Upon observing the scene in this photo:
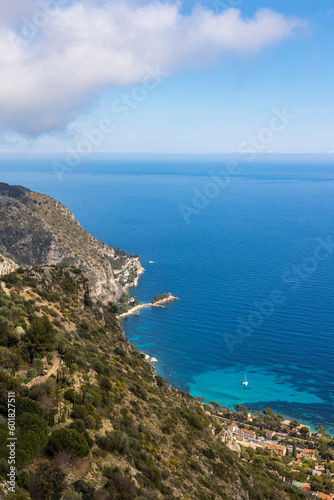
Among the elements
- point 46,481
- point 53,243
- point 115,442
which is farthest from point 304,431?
point 53,243

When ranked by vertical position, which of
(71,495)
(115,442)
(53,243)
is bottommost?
(71,495)

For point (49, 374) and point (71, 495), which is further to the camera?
point (49, 374)

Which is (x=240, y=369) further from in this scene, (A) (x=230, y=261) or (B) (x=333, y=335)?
(A) (x=230, y=261)

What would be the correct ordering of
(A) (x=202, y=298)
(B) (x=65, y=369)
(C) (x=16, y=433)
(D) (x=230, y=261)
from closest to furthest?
(C) (x=16, y=433) → (B) (x=65, y=369) → (A) (x=202, y=298) → (D) (x=230, y=261)

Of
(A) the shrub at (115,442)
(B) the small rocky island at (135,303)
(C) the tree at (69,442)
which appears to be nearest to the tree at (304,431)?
(A) the shrub at (115,442)

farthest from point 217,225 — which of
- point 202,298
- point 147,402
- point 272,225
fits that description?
point 147,402

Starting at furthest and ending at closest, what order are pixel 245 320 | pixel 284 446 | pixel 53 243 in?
1. pixel 53 243
2. pixel 245 320
3. pixel 284 446

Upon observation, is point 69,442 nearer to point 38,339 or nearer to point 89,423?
point 89,423
